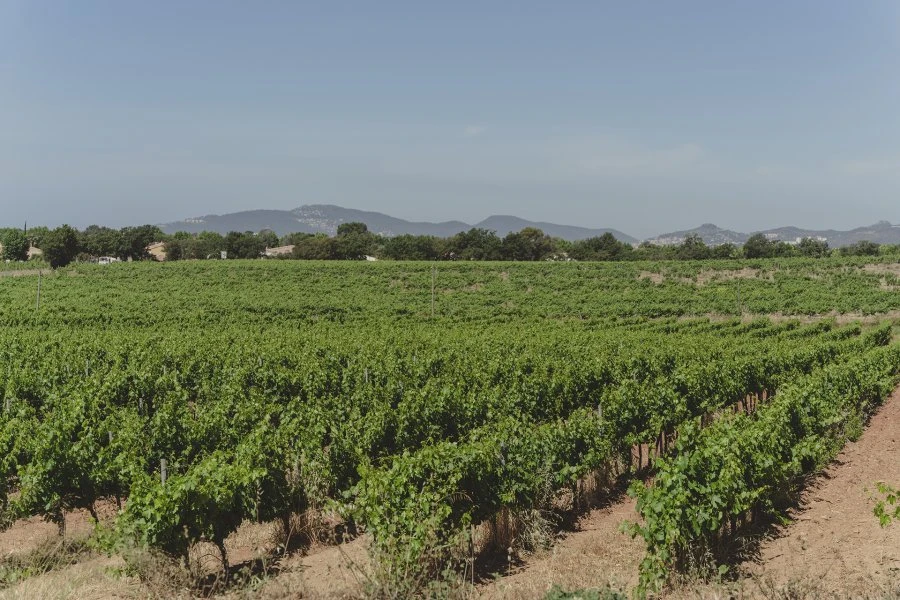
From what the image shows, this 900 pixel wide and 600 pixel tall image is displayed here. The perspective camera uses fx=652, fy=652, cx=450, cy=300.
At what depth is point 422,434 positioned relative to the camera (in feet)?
46.1

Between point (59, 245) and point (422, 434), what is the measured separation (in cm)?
9325

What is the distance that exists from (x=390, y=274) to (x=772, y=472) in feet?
221

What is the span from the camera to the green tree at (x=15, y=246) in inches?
4129

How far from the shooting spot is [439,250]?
359 feet

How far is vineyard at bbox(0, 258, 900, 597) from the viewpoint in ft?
28.1

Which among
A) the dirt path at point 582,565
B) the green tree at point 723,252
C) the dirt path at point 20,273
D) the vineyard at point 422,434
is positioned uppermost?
the green tree at point 723,252

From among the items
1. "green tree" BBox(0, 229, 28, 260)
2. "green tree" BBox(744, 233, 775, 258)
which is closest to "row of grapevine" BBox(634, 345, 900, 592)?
"green tree" BBox(744, 233, 775, 258)

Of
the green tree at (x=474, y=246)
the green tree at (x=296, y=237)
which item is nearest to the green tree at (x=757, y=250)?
the green tree at (x=474, y=246)

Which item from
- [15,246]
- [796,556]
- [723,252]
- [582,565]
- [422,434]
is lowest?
[582,565]

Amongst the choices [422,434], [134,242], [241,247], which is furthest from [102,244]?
[422,434]

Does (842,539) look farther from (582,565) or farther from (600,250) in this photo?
(600,250)

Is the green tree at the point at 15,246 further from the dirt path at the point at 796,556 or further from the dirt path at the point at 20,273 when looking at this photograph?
the dirt path at the point at 796,556

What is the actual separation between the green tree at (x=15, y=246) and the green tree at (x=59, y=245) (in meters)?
19.2

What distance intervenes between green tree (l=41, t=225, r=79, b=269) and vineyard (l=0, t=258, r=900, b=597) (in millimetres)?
69667
